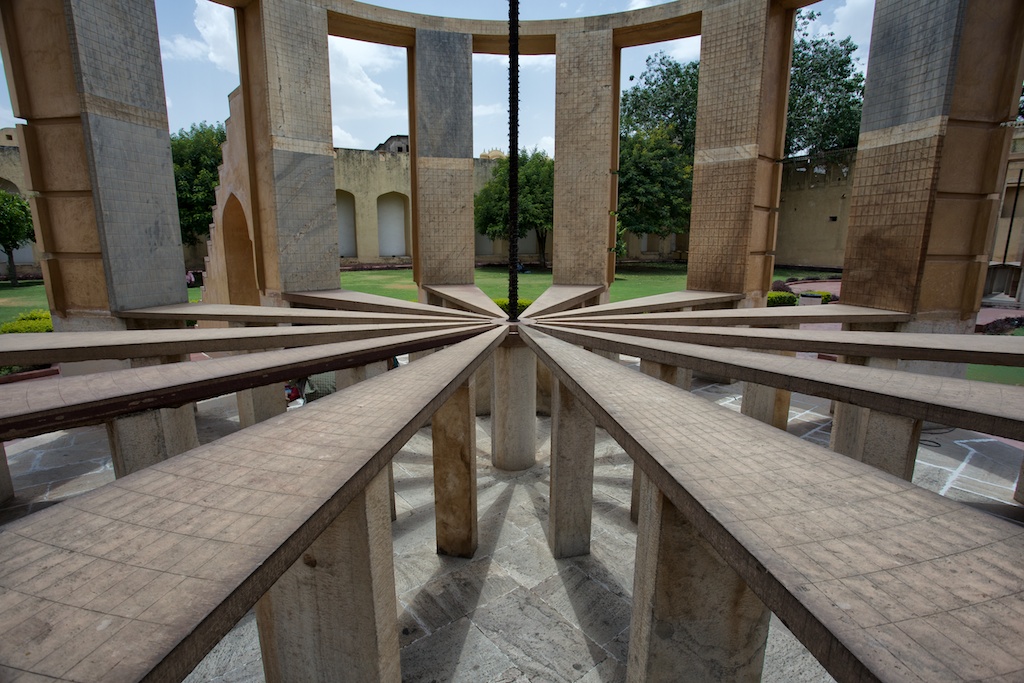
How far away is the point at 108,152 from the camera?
5.62m

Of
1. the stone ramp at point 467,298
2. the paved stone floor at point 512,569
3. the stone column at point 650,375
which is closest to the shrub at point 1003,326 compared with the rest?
the paved stone floor at point 512,569

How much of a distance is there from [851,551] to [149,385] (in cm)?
356

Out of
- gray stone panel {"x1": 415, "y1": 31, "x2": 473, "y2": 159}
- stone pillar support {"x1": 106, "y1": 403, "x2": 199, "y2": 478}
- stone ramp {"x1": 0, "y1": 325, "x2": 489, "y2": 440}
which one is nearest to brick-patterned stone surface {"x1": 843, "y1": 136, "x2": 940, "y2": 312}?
stone ramp {"x1": 0, "y1": 325, "x2": 489, "y2": 440}

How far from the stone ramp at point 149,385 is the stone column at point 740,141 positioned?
222 inches

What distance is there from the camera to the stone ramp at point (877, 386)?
2633 millimetres

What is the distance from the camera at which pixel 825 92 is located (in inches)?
993

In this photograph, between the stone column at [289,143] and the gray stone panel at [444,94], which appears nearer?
the stone column at [289,143]

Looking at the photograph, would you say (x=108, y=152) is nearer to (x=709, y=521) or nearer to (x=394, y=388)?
(x=394, y=388)

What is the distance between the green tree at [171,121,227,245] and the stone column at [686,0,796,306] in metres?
22.8

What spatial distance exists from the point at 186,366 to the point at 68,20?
4.31 metres

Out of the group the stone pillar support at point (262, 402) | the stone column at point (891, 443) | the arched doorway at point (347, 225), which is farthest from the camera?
the arched doorway at point (347, 225)

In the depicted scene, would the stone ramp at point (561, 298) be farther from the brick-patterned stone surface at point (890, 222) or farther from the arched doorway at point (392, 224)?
the arched doorway at point (392, 224)

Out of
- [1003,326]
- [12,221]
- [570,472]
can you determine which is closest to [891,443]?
[570,472]

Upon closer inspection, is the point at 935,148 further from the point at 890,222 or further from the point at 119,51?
the point at 119,51
